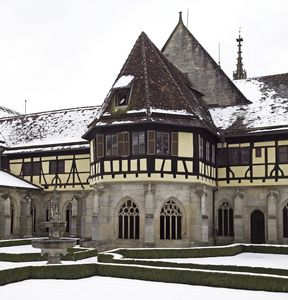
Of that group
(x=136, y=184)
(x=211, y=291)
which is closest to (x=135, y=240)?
(x=136, y=184)

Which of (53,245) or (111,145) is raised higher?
(111,145)

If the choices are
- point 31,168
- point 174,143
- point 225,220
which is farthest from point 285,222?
point 31,168

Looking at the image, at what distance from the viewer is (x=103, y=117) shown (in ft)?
106

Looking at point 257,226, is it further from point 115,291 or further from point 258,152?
point 115,291

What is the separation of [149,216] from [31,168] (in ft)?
55.4

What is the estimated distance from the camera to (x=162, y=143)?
3142 centimetres

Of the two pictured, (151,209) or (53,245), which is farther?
(151,209)

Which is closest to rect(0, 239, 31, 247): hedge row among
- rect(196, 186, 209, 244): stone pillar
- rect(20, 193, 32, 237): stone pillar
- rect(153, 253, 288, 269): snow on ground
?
rect(20, 193, 32, 237): stone pillar

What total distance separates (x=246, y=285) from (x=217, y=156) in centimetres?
1830

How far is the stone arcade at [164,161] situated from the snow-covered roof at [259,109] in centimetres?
9

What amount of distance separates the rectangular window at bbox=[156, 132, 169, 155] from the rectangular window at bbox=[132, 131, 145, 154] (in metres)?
0.97

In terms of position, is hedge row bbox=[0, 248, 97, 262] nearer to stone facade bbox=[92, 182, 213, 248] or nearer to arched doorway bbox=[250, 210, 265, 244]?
stone facade bbox=[92, 182, 213, 248]

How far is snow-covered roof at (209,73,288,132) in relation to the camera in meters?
36.0

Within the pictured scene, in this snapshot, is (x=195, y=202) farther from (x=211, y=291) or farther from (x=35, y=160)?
(x=35, y=160)
